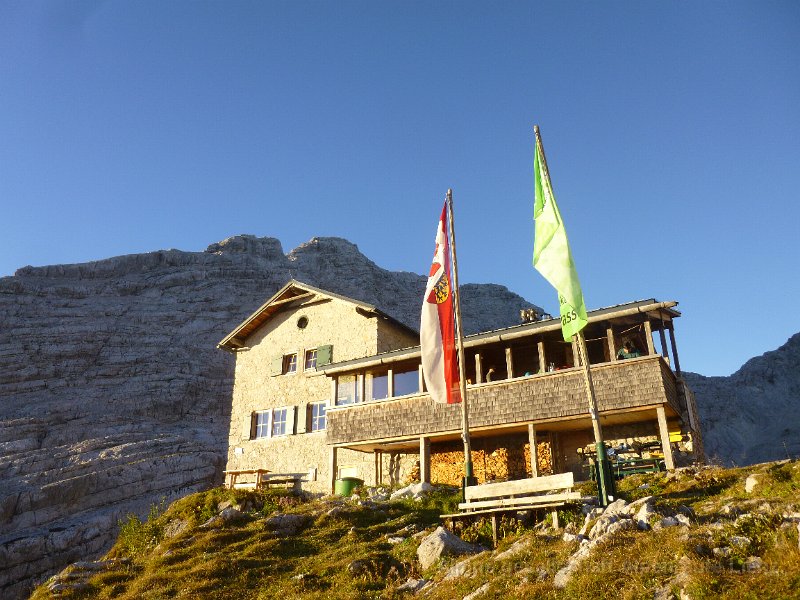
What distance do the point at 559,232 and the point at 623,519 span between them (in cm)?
663

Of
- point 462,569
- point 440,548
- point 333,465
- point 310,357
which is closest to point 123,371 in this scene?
point 310,357

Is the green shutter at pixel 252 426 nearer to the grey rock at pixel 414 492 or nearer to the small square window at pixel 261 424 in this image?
the small square window at pixel 261 424

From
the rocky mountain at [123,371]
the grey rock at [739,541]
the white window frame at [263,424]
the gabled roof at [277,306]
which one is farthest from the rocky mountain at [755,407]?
the grey rock at [739,541]

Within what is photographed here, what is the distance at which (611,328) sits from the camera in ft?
74.7

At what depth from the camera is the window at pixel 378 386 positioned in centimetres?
2774

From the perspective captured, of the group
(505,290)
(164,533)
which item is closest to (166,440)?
(164,533)

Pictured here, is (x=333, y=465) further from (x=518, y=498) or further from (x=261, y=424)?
(x=518, y=498)

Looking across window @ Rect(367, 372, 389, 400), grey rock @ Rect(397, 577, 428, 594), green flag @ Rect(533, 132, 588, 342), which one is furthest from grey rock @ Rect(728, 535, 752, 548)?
window @ Rect(367, 372, 389, 400)

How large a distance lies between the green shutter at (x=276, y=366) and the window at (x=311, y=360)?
1.44 metres

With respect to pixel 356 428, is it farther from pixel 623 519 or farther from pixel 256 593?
pixel 623 519

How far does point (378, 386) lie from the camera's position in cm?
2797

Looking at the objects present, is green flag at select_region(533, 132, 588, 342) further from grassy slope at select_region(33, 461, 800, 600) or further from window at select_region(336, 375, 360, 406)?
window at select_region(336, 375, 360, 406)

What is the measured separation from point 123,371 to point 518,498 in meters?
70.0

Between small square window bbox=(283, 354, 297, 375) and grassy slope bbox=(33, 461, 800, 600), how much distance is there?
8.09 metres
